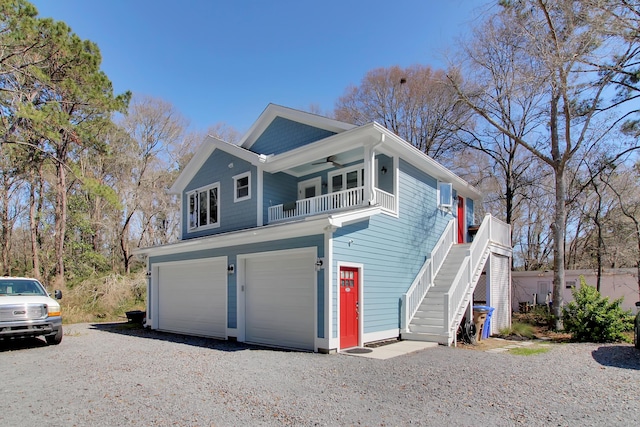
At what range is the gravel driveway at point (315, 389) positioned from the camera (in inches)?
192

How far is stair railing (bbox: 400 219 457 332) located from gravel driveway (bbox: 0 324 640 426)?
2.11 meters

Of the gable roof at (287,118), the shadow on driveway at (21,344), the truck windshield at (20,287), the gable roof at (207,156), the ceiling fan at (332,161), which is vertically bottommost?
the shadow on driveway at (21,344)

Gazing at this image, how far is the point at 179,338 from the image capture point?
12.6 m

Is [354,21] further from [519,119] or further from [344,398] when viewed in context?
[344,398]

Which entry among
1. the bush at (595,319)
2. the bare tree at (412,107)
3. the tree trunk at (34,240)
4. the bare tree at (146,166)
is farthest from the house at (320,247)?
the bare tree at (146,166)

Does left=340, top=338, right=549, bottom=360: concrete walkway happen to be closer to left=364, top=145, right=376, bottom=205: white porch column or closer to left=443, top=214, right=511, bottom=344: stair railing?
left=443, top=214, right=511, bottom=344: stair railing

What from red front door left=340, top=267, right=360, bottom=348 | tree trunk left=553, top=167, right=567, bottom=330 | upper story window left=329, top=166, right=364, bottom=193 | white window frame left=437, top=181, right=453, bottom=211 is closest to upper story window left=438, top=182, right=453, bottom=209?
white window frame left=437, top=181, right=453, bottom=211

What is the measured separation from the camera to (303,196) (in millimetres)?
14078

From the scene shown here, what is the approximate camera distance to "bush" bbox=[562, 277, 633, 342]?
1132 centimetres

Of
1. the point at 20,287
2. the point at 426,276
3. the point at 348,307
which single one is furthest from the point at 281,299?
Result: the point at 20,287

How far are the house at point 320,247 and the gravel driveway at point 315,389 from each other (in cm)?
169

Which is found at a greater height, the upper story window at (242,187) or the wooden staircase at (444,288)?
the upper story window at (242,187)

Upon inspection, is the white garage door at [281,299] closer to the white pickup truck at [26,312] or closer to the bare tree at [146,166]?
the white pickup truck at [26,312]

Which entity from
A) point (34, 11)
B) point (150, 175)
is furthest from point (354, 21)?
point (150, 175)
